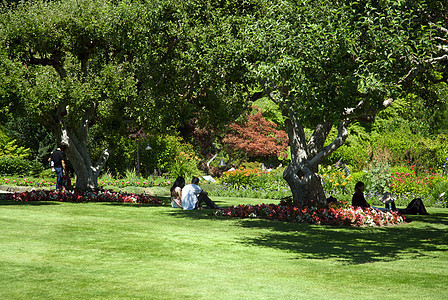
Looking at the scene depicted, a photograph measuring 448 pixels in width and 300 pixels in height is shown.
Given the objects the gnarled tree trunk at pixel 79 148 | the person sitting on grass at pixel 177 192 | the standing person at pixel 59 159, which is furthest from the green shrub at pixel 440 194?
the standing person at pixel 59 159

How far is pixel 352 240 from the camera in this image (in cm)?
1076

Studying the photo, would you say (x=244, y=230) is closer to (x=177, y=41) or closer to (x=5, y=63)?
(x=177, y=41)

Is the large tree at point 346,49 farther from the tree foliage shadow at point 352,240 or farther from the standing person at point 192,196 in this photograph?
the standing person at point 192,196

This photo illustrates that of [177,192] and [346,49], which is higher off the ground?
[346,49]

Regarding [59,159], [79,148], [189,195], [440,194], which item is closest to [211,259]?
[189,195]

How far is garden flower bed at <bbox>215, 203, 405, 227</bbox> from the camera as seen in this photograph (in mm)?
13492

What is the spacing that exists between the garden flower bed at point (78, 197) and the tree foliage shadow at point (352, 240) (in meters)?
5.16

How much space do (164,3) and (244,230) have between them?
7.91 metres

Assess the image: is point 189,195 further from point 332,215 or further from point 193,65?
point 332,215

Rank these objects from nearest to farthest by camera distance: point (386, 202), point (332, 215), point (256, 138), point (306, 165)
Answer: point (332, 215), point (306, 165), point (386, 202), point (256, 138)

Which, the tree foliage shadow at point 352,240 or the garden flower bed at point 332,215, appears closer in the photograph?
the tree foliage shadow at point 352,240

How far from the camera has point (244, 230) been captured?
11867 mm

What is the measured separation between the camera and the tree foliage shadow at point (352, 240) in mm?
8969

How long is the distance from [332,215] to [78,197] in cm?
924
